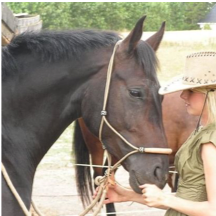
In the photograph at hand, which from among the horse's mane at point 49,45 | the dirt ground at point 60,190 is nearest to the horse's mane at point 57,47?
the horse's mane at point 49,45

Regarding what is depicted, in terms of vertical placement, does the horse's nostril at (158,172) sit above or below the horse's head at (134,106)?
below

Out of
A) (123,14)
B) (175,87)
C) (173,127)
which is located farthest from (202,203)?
(123,14)

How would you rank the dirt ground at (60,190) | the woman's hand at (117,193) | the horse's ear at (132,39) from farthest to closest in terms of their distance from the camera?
the dirt ground at (60,190) → the woman's hand at (117,193) → the horse's ear at (132,39)

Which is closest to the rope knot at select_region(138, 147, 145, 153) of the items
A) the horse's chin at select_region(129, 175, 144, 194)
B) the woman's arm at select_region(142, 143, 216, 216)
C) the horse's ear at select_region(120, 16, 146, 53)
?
the horse's chin at select_region(129, 175, 144, 194)

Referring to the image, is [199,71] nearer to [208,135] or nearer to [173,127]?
[208,135]

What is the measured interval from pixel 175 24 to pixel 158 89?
34.8 metres

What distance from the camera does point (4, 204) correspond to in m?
2.12

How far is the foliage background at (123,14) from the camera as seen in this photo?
29.6m

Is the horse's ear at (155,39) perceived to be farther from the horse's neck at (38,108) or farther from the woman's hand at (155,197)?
the woman's hand at (155,197)

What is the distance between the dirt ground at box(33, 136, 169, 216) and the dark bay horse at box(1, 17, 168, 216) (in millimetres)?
2190

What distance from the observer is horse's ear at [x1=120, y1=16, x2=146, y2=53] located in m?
2.29

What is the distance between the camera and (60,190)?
6328mm

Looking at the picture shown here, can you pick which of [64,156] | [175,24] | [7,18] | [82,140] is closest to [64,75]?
[7,18]

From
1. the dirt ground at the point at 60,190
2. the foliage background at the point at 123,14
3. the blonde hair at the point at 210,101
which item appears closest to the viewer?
the blonde hair at the point at 210,101
